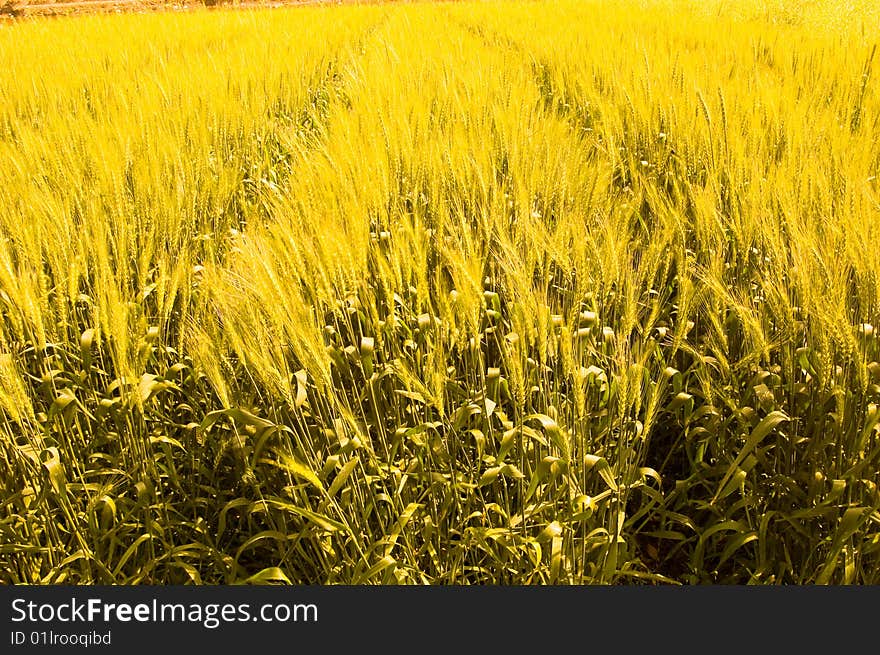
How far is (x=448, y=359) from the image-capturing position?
1.59m

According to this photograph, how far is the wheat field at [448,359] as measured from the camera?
1105mm

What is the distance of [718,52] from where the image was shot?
11.9 ft

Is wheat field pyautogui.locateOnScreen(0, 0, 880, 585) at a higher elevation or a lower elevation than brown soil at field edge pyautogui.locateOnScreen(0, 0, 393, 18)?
lower

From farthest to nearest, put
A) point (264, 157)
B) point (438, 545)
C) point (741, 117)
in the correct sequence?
1. point (264, 157)
2. point (741, 117)
3. point (438, 545)

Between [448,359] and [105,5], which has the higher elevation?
[105,5]

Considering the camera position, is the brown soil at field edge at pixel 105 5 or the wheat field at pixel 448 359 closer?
the wheat field at pixel 448 359

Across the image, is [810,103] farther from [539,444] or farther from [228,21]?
[228,21]

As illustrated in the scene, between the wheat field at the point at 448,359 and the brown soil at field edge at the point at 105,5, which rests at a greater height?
the brown soil at field edge at the point at 105,5

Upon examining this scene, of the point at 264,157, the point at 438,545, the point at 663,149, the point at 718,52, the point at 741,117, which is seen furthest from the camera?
the point at 718,52

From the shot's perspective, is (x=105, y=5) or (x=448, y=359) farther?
(x=105, y=5)

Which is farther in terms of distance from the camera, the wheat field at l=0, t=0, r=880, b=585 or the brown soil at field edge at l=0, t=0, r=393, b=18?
the brown soil at field edge at l=0, t=0, r=393, b=18

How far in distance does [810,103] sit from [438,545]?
2.04 metres

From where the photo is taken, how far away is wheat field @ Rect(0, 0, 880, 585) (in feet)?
3.63

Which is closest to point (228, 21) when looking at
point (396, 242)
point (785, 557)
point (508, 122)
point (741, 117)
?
point (508, 122)
